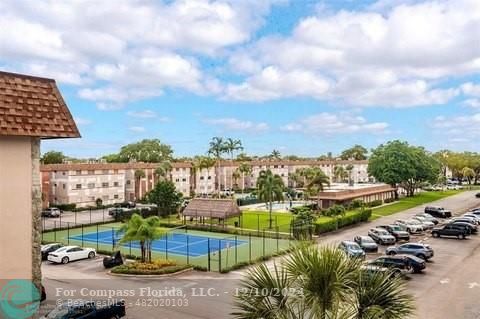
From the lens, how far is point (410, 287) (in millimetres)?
24047

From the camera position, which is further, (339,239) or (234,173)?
(234,173)

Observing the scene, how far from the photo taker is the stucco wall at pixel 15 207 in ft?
33.3

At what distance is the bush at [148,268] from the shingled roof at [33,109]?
17.1 meters

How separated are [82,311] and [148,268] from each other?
33.7 feet

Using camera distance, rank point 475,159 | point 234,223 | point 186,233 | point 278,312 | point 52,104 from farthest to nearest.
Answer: point 475,159
point 234,223
point 186,233
point 52,104
point 278,312

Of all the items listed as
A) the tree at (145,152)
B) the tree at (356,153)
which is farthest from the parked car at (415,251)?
the tree at (356,153)

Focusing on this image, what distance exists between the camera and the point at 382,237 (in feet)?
123

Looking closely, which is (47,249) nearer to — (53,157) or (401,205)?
(401,205)

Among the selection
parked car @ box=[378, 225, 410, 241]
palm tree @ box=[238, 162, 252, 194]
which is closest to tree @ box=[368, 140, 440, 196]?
palm tree @ box=[238, 162, 252, 194]

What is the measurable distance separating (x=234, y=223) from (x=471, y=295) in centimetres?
2950

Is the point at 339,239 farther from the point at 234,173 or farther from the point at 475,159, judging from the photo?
the point at 475,159

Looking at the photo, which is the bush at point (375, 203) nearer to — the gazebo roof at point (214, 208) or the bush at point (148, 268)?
the gazebo roof at point (214, 208)

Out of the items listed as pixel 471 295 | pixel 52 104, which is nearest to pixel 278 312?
pixel 52 104

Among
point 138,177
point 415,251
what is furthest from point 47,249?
point 138,177
